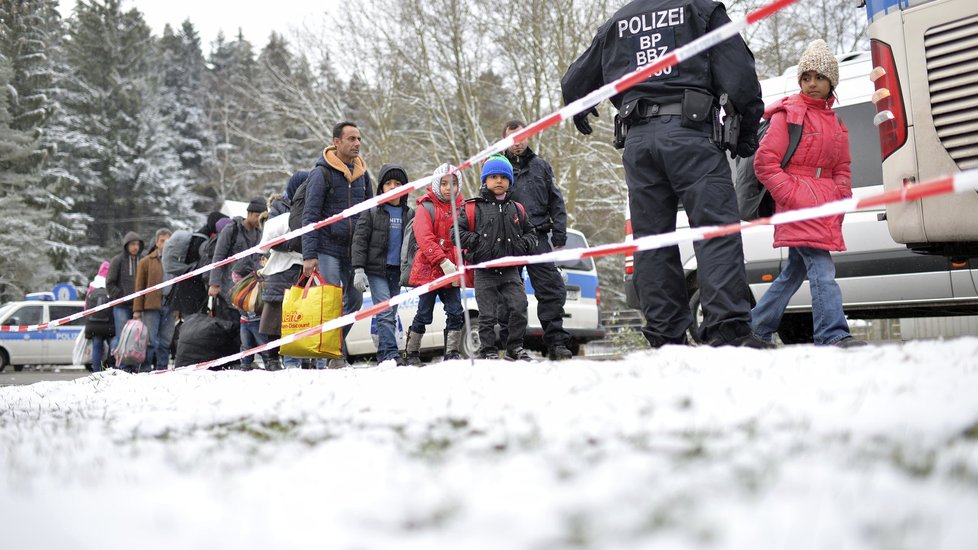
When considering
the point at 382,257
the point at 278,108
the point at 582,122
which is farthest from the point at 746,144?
the point at 278,108

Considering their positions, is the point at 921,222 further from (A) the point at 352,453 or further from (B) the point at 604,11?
(B) the point at 604,11

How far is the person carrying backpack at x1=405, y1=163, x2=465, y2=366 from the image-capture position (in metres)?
6.68

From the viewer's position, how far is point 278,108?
2512cm

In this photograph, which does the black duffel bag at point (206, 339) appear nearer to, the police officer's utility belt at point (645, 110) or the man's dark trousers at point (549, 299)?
the man's dark trousers at point (549, 299)

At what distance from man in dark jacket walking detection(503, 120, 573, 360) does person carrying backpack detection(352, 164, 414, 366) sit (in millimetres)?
1050

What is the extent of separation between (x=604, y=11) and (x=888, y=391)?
1776cm

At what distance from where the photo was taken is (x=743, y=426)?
226 centimetres

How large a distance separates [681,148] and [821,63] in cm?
125

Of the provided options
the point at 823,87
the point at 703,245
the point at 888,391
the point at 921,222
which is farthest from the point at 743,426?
the point at 823,87

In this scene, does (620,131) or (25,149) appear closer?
(620,131)

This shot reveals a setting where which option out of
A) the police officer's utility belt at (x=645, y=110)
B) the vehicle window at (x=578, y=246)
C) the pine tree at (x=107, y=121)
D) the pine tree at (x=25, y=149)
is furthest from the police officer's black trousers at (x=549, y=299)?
the pine tree at (x=107, y=121)

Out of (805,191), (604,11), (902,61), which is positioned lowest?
(805,191)

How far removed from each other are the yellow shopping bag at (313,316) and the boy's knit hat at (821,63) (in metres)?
3.66

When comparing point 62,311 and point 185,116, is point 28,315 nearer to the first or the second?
point 62,311
